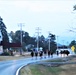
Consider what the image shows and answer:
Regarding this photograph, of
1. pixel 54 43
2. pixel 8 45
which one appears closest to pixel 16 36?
pixel 54 43

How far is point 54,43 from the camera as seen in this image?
190875 millimetres

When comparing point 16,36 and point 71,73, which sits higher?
point 16,36

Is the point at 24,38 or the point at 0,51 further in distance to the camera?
the point at 24,38

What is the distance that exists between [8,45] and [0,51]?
48.5ft

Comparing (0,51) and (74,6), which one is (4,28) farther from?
(74,6)

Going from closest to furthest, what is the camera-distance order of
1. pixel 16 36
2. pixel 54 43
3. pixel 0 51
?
1. pixel 0 51
2. pixel 16 36
3. pixel 54 43

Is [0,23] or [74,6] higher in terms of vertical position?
[0,23]

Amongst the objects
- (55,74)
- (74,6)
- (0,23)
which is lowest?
(55,74)

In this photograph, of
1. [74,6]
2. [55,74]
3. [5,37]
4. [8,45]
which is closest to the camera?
[74,6]

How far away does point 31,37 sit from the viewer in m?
186

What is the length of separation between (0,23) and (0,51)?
36.8 m

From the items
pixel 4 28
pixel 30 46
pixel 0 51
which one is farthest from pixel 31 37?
pixel 0 51

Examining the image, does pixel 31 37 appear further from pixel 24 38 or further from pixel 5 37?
pixel 5 37

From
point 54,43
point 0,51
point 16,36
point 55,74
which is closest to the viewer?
point 55,74
